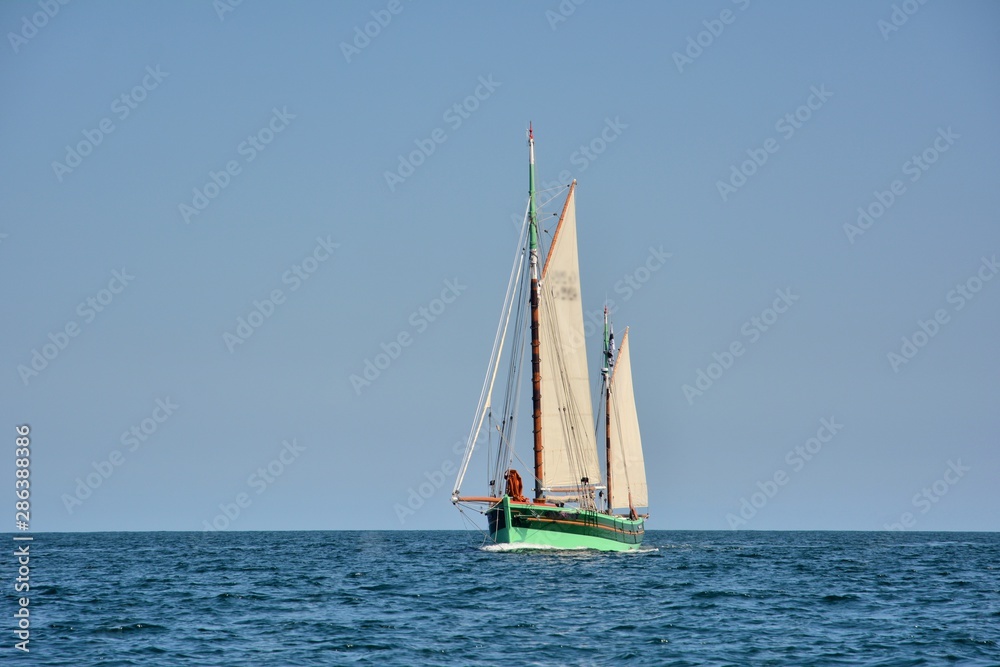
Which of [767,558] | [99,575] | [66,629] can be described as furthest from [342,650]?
[767,558]

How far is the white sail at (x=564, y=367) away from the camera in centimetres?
7338

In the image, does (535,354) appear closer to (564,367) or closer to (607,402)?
(564,367)

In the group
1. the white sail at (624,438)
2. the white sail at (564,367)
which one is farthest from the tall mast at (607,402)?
the white sail at (564,367)

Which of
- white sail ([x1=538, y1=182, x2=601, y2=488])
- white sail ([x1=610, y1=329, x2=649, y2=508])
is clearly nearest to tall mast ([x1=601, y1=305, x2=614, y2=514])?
white sail ([x1=610, y1=329, x2=649, y2=508])

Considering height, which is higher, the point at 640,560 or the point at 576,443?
the point at 576,443

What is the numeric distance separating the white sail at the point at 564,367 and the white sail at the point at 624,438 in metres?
13.4

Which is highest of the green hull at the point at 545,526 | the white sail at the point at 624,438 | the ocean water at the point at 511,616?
the white sail at the point at 624,438

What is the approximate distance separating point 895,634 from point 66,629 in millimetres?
27553

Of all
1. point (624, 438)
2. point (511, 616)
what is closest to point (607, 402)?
point (624, 438)

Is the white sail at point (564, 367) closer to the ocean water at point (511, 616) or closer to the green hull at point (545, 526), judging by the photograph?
the green hull at point (545, 526)

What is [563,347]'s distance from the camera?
74250 millimetres

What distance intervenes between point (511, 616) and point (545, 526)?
27.8m

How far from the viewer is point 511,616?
4106 cm

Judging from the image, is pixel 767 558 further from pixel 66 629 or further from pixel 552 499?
pixel 66 629
